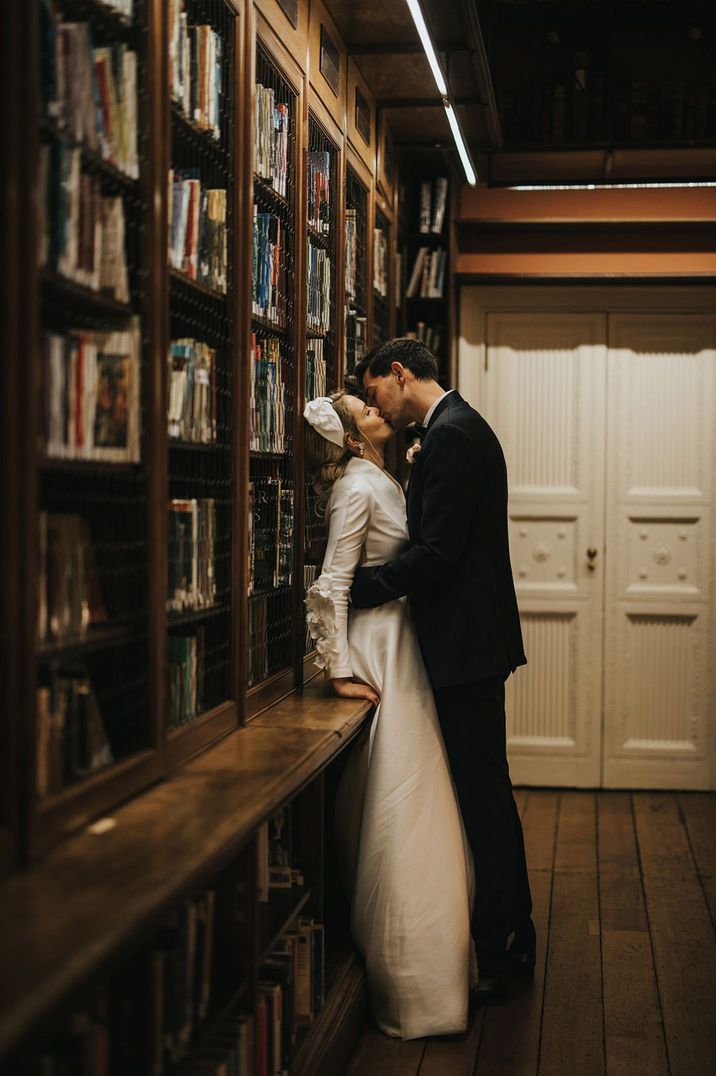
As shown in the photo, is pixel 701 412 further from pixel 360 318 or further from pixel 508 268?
pixel 360 318

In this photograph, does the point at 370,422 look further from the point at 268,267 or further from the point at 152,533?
the point at 152,533

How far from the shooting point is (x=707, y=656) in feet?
19.8

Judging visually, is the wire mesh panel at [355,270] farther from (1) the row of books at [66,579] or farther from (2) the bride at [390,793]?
(1) the row of books at [66,579]

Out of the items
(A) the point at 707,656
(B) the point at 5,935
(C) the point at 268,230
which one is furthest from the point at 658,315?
(B) the point at 5,935

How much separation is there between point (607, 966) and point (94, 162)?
2.87 meters

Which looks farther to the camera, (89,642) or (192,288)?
(192,288)

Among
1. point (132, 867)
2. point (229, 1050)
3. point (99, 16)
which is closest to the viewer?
point (132, 867)

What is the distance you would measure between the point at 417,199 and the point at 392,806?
368 cm

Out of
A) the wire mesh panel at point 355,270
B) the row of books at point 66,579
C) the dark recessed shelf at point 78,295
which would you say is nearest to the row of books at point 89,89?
the dark recessed shelf at point 78,295

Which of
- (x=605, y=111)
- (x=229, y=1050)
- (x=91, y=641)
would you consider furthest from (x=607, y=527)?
(x=91, y=641)

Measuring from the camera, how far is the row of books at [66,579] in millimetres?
1808

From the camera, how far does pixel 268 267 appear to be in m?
3.21

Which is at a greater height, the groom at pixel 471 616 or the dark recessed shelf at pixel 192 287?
the dark recessed shelf at pixel 192 287

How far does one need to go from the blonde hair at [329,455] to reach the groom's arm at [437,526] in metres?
0.24
